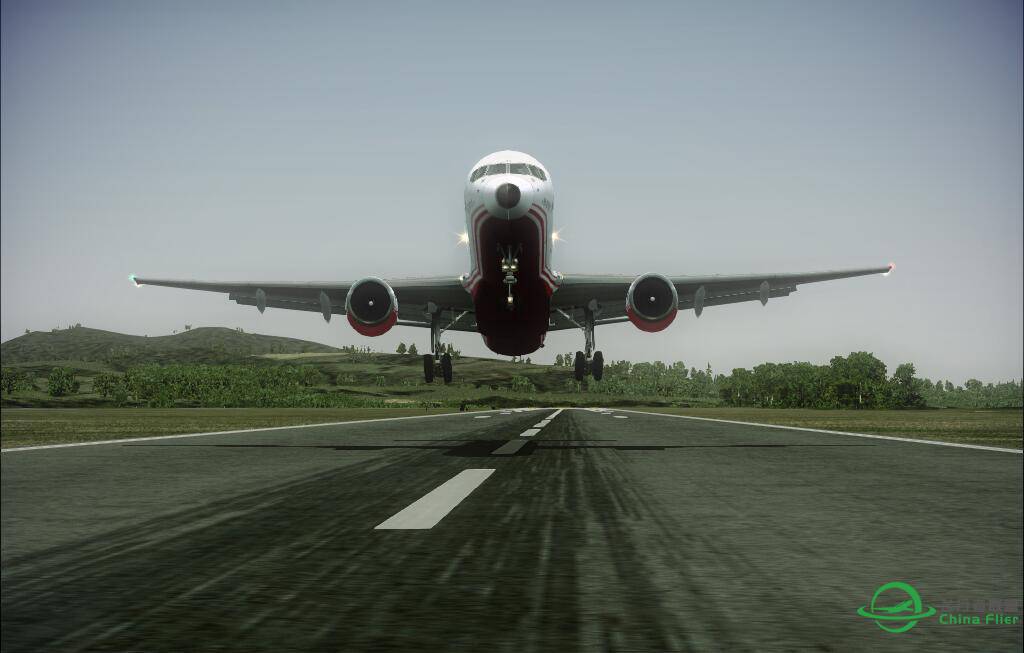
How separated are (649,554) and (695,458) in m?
6.72

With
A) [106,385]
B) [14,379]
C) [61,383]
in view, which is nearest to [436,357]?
[14,379]

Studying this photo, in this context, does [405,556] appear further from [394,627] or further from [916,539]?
[916,539]

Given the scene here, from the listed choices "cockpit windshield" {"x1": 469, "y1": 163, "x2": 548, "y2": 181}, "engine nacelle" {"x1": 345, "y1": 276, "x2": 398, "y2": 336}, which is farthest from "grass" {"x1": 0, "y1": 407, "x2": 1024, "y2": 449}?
"cockpit windshield" {"x1": 469, "y1": 163, "x2": 548, "y2": 181}

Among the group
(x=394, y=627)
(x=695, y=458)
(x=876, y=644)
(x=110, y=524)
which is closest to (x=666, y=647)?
(x=876, y=644)

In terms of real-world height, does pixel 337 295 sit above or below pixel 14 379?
above

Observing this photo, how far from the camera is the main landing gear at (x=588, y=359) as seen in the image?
32969 millimetres

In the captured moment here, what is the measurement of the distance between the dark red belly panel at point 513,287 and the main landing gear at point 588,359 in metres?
3.03

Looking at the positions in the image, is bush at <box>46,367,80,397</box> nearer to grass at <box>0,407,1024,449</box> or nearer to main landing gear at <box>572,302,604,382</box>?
grass at <box>0,407,1024,449</box>

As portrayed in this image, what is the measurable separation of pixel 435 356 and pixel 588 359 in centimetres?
665

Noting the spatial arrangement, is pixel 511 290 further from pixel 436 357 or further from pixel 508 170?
pixel 436 357

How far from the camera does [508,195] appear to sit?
22.1 metres

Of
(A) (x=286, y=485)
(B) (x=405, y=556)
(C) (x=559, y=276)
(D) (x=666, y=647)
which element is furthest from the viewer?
(C) (x=559, y=276)

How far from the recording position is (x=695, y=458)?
33.9 ft

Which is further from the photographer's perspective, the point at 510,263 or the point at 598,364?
the point at 598,364
